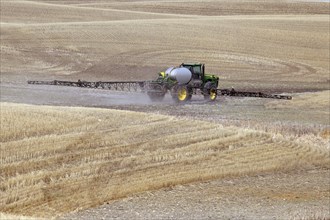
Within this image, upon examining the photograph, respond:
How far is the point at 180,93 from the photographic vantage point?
35406 millimetres

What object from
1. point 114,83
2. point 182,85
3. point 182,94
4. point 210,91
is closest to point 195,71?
point 210,91

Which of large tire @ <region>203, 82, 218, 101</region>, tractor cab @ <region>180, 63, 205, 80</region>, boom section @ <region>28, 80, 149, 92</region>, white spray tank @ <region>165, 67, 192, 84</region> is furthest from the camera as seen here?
tractor cab @ <region>180, 63, 205, 80</region>

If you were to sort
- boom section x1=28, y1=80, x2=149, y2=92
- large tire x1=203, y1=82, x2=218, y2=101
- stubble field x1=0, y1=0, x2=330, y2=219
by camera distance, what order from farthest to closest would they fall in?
large tire x1=203, y1=82, x2=218, y2=101, boom section x1=28, y1=80, x2=149, y2=92, stubble field x1=0, y1=0, x2=330, y2=219

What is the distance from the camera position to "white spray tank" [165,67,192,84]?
3525 cm

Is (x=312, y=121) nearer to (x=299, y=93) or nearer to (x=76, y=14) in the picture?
(x=299, y=93)

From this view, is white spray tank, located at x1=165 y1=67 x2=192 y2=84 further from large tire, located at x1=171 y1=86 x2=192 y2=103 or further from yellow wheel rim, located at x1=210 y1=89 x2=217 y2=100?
yellow wheel rim, located at x1=210 y1=89 x2=217 y2=100

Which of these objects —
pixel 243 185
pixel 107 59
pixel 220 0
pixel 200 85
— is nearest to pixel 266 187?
pixel 243 185

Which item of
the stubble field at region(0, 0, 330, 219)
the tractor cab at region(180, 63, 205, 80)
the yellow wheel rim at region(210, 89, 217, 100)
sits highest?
the tractor cab at region(180, 63, 205, 80)

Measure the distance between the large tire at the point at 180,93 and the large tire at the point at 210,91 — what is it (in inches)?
45.7

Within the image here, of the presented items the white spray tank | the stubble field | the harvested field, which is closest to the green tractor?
the white spray tank

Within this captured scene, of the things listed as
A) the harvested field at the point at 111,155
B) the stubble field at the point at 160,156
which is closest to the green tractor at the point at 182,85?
the stubble field at the point at 160,156

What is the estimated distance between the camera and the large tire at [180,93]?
Answer: 35250 mm

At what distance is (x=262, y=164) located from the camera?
67.2ft

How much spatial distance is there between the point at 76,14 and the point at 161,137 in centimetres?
5905
